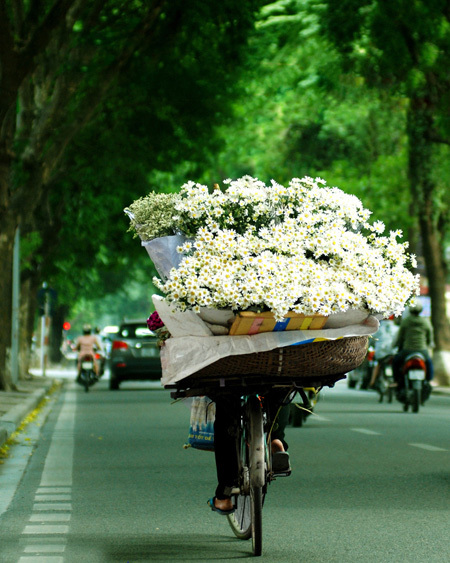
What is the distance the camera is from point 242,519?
7.48 m

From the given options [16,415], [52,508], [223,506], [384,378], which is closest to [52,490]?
[52,508]

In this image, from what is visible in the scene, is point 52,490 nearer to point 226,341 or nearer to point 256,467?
point 256,467

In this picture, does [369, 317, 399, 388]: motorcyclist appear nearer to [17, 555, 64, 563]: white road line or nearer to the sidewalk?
the sidewalk

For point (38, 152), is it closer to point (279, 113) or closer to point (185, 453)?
point (185, 453)

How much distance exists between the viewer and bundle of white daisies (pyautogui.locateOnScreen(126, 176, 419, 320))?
6.58 m

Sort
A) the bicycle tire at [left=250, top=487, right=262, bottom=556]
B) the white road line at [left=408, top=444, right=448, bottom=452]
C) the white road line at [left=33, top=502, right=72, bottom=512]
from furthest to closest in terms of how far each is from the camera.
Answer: the white road line at [left=408, top=444, right=448, bottom=452] < the white road line at [left=33, top=502, right=72, bottom=512] < the bicycle tire at [left=250, top=487, right=262, bottom=556]

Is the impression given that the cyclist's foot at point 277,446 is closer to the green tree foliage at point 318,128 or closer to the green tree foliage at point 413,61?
the green tree foliage at point 413,61

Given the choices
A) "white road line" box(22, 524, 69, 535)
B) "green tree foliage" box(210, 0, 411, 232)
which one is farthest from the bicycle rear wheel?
"green tree foliage" box(210, 0, 411, 232)

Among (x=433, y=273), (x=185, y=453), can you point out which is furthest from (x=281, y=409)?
(x=433, y=273)

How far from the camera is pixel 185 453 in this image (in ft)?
42.5

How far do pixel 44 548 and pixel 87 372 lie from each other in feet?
77.5

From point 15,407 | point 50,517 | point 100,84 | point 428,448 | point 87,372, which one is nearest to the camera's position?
point 50,517

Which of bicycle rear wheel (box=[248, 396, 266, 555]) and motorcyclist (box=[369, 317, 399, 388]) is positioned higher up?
motorcyclist (box=[369, 317, 399, 388])

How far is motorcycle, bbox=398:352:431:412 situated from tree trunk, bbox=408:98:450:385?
885cm
